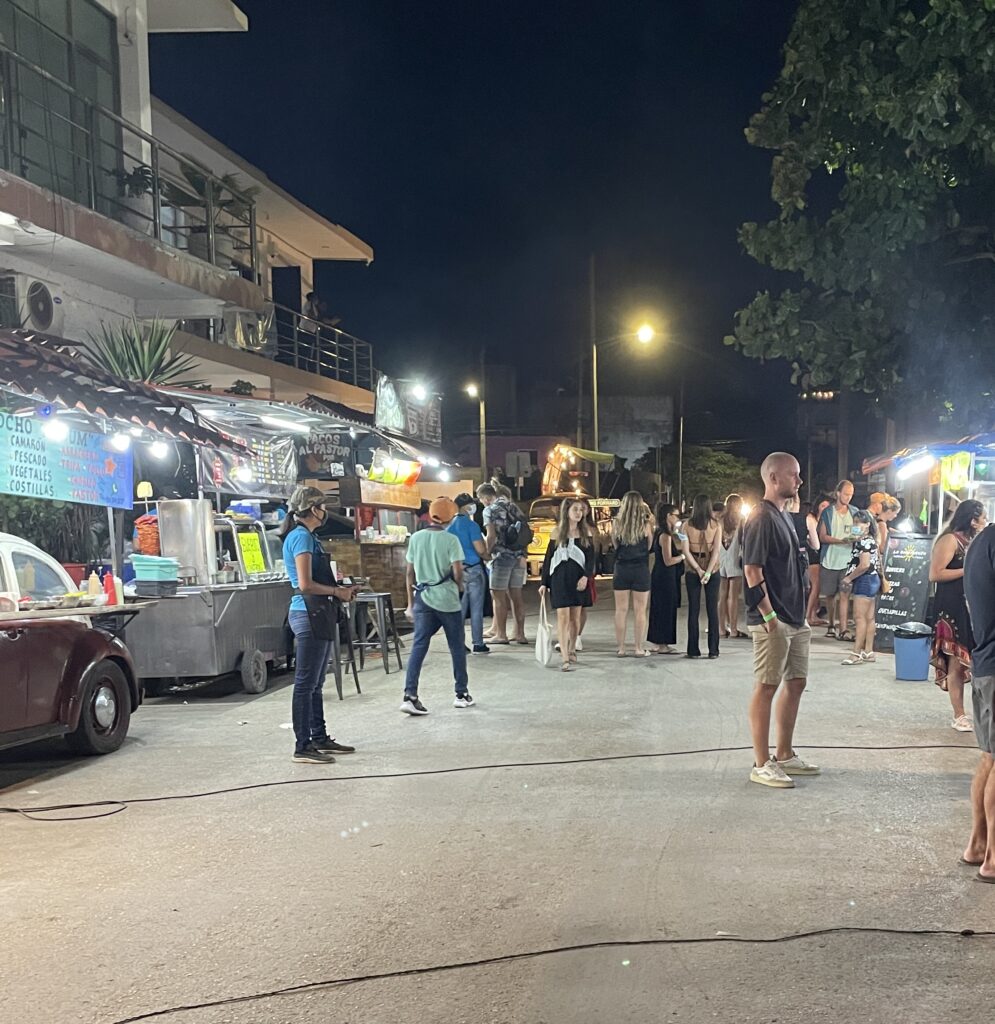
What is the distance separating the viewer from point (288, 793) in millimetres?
6262

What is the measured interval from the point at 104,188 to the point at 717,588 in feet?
31.5

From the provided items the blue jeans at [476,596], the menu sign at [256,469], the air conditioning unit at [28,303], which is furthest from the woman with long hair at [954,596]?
the air conditioning unit at [28,303]

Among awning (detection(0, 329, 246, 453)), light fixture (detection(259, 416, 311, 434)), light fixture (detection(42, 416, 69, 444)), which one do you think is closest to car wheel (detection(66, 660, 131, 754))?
awning (detection(0, 329, 246, 453))

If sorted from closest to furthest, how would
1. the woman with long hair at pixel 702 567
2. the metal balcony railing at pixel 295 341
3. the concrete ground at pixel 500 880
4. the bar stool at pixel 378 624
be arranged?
1. the concrete ground at pixel 500 880
2. the bar stool at pixel 378 624
3. the woman with long hair at pixel 702 567
4. the metal balcony railing at pixel 295 341

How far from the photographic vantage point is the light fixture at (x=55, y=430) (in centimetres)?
895

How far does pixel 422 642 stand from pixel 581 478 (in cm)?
3265

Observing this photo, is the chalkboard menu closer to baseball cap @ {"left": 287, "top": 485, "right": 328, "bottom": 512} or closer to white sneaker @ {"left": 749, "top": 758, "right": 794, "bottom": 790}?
white sneaker @ {"left": 749, "top": 758, "right": 794, "bottom": 790}

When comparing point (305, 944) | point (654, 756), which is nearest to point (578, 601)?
point (654, 756)

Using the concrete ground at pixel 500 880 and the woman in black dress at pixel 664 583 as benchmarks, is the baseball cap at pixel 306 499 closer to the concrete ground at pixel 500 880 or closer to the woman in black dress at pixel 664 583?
the concrete ground at pixel 500 880

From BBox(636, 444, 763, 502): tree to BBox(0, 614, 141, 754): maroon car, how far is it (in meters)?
49.0

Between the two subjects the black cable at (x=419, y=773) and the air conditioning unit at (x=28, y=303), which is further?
the air conditioning unit at (x=28, y=303)

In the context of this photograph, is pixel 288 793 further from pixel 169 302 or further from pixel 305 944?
pixel 169 302

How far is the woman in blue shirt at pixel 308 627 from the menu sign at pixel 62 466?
2.90 m

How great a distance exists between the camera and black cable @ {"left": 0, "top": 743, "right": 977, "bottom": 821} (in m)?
6.08
